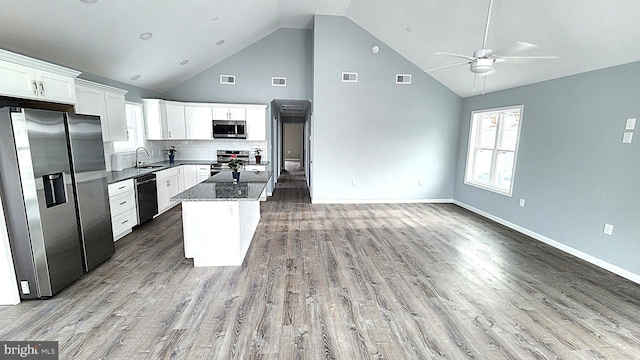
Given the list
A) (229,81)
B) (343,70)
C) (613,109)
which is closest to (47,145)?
(229,81)

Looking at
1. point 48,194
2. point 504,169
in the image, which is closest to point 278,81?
point 48,194

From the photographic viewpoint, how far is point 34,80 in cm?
275

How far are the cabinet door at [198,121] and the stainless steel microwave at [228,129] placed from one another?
5.2 inches

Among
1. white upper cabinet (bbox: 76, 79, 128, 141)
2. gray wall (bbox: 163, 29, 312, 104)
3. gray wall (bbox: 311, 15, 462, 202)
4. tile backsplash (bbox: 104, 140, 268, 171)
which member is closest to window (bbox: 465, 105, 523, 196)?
gray wall (bbox: 311, 15, 462, 202)

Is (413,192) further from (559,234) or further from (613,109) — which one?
(613,109)

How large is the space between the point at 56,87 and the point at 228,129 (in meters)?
3.29

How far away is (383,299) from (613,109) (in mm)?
3665

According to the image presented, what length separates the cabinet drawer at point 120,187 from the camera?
368cm

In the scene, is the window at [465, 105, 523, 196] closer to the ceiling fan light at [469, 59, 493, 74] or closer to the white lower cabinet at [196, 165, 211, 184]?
the ceiling fan light at [469, 59, 493, 74]

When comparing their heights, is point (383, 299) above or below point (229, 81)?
below

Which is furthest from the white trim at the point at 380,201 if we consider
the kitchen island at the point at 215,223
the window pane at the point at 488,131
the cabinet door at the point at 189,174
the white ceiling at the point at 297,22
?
the kitchen island at the point at 215,223

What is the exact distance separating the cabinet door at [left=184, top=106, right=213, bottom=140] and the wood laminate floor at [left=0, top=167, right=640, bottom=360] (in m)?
2.76

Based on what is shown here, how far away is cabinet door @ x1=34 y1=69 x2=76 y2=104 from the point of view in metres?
2.83

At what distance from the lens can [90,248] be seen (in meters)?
3.01
